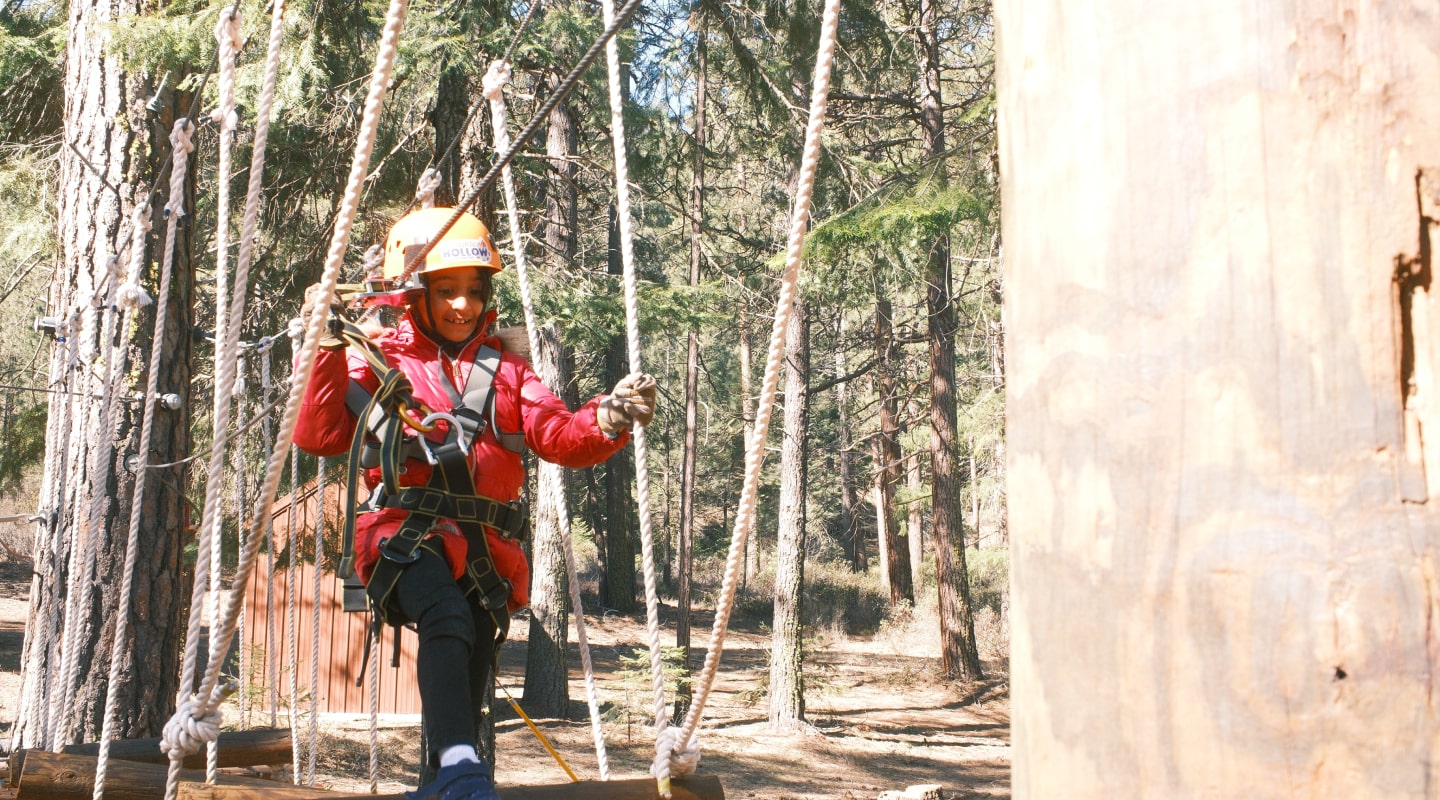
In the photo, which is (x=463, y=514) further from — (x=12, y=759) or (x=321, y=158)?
(x=321, y=158)

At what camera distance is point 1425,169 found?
0.89 m

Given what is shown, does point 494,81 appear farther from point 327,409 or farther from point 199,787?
point 199,787

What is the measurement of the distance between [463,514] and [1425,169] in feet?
8.15

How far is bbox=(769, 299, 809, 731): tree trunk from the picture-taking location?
1151 cm

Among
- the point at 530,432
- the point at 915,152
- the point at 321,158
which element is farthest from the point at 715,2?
the point at 530,432

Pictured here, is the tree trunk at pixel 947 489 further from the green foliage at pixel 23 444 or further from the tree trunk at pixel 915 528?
the green foliage at pixel 23 444

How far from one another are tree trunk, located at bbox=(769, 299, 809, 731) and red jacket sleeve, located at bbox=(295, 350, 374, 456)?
8.52 meters

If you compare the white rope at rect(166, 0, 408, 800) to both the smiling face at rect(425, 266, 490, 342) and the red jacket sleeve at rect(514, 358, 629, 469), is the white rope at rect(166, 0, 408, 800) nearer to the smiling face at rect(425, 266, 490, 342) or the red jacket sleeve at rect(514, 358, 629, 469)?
Result: the red jacket sleeve at rect(514, 358, 629, 469)

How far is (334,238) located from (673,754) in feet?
3.84

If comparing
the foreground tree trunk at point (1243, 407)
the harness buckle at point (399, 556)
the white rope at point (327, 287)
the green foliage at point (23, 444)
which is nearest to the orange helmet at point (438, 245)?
the harness buckle at point (399, 556)

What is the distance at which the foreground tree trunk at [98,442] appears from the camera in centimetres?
478

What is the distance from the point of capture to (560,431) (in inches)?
119

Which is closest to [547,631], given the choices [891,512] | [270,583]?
[270,583]

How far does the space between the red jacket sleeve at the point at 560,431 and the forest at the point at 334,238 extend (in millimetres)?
543
